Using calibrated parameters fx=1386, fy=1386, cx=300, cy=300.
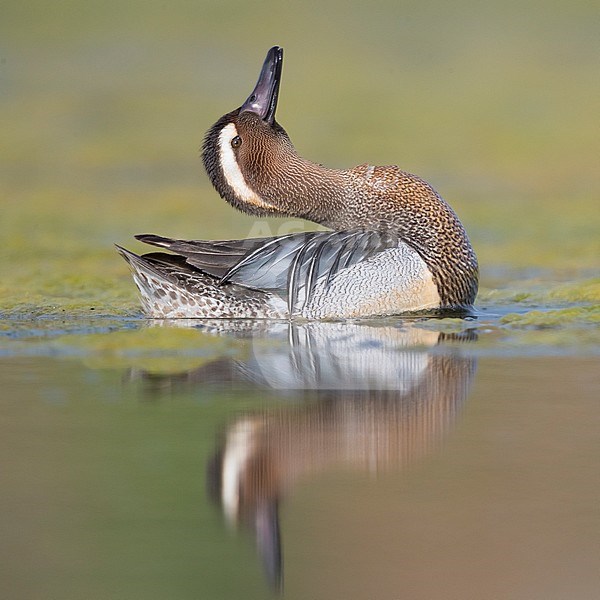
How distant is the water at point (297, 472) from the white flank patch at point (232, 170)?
1895 millimetres

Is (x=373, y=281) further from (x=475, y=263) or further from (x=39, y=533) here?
(x=39, y=533)

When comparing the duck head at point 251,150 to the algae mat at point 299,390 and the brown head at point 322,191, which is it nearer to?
the brown head at point 322,191

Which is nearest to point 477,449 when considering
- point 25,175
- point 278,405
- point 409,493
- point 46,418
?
point 409,493

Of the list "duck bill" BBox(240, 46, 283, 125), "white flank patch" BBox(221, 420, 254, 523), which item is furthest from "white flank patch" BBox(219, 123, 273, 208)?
"white flank patch" BBox(221, 420, 254, 523)

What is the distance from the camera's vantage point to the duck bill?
8828mm

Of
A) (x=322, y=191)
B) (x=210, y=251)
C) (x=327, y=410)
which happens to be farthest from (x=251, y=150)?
(x=327, y=410)

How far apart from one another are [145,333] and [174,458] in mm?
2773

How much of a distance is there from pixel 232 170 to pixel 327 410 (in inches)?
127

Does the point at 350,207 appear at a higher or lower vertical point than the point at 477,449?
higher

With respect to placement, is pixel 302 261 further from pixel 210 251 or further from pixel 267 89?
pixel 267 89

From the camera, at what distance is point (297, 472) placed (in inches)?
201

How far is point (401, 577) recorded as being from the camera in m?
4.30

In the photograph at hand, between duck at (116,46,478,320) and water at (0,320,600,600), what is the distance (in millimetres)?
1187

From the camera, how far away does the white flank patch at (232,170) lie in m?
8.74
